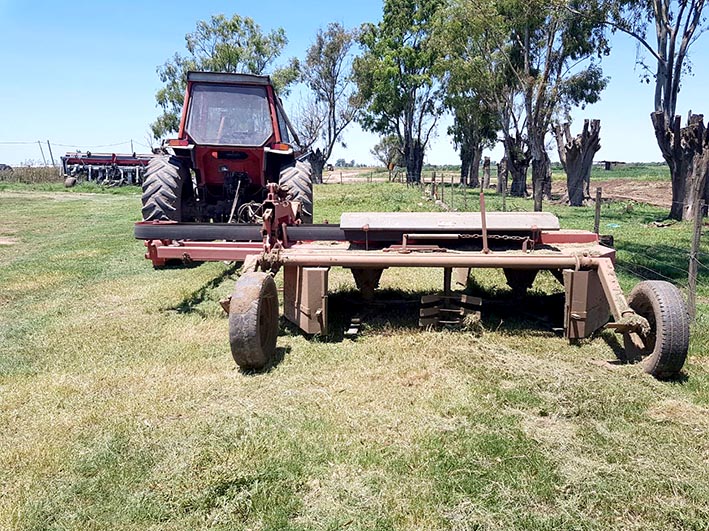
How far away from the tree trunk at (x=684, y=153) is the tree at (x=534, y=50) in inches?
217

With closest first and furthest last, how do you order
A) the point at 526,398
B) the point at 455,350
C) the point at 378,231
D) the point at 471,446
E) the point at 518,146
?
the point at 471,446
the point at 526,398
the point at 455,350
the point at 378,231
the point at 518,146

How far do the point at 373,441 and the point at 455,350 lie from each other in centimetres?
150

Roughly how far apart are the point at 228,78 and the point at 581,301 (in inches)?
205

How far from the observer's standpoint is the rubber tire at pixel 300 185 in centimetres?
703

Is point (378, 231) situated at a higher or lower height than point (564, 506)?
higher

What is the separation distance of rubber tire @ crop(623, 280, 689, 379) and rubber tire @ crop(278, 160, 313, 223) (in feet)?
13.8

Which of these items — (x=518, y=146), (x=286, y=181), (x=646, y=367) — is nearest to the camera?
(x=646, y=367)

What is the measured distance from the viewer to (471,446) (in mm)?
2854

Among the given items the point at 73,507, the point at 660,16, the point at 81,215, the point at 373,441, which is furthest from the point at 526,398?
the point at 81,215

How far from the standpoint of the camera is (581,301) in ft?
13.9

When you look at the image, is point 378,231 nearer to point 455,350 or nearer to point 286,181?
point 455,350

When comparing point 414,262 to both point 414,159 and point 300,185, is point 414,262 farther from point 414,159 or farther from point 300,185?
point 414,159

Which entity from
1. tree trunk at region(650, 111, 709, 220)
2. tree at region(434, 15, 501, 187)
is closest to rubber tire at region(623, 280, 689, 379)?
tree trunk at region(650, 111, 709, 220)

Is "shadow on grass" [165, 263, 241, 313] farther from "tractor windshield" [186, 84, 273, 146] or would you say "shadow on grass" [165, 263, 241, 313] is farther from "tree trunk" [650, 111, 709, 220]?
"tree trunk" [650, 111, 709, 220]
